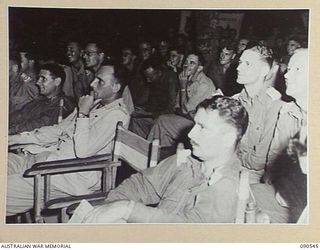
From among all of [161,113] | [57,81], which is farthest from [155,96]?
[57,81]

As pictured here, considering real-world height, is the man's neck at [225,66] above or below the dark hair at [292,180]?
above

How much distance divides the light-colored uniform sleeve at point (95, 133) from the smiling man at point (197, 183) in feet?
0.19

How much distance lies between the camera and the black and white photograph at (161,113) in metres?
0.58

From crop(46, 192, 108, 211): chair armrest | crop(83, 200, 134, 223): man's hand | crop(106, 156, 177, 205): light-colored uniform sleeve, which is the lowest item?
crop(83, 200, 134, 223): man's hand

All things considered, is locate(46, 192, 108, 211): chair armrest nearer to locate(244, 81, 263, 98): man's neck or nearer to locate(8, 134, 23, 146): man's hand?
locate(8, 134, 23, 146): man's hand

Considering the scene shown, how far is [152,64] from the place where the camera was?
1.93ft

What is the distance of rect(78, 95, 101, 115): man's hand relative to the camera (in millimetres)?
589

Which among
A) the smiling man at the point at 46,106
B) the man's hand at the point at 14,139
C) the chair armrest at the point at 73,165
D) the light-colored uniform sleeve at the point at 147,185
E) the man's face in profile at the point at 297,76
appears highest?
the man's face in profile at the point at 297,76

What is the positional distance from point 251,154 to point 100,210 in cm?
20

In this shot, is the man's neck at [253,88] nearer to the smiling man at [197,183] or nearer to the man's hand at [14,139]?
the smiling man at [197,183]

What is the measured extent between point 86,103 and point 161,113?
0.09m

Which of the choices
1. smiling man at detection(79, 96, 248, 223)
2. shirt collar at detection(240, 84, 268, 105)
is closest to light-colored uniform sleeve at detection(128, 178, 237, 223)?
smiling man at detection(79, 96, 248, 223)

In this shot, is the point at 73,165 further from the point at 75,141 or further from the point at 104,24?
the point at 104,24

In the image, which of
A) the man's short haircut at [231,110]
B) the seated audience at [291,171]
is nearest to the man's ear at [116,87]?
the man's short haircut at [231,110]
